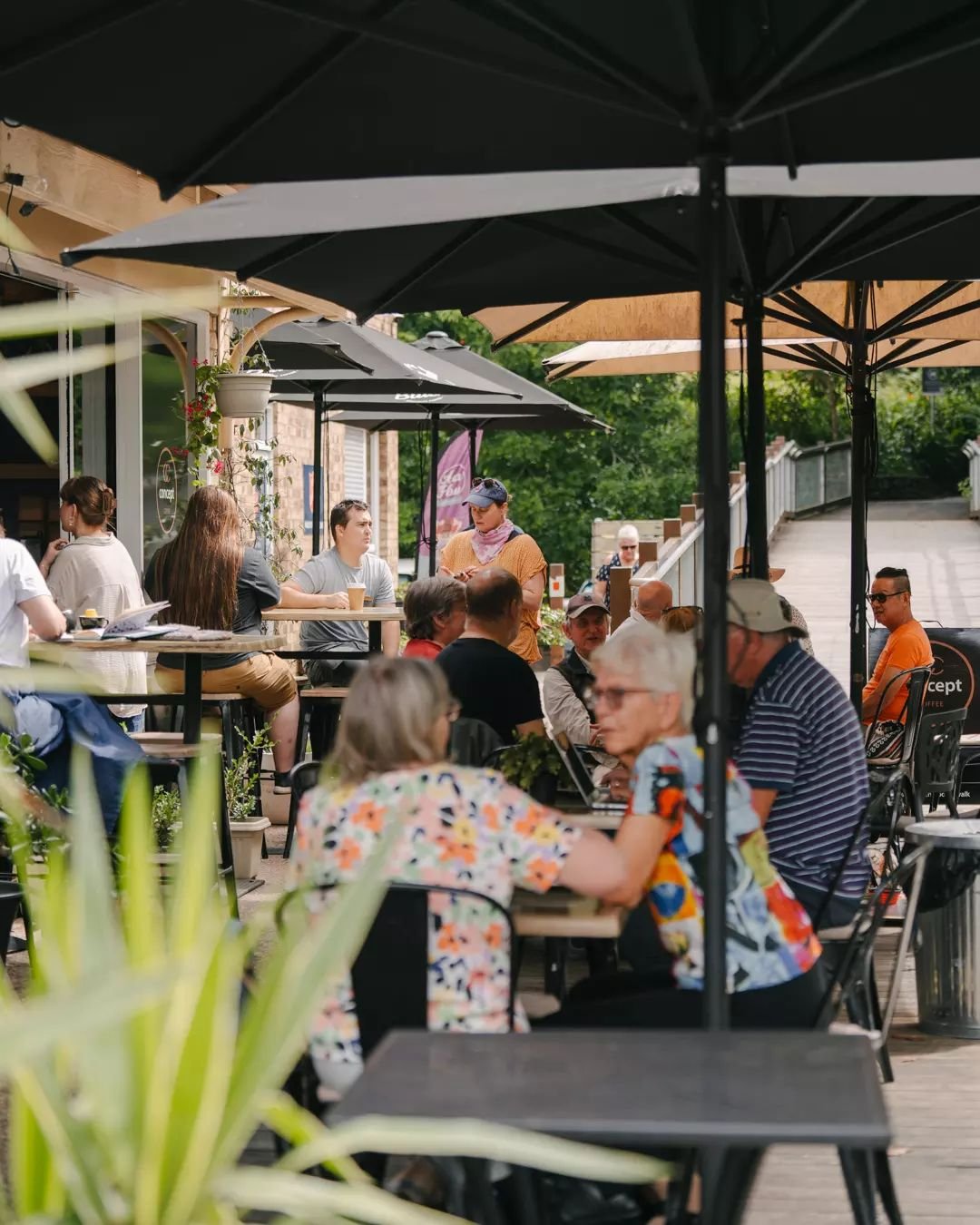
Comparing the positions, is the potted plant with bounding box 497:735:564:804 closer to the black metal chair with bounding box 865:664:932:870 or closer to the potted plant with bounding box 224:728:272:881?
the black metal chair with bounding box 865:664:932:870

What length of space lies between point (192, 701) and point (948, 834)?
2915 millimetres

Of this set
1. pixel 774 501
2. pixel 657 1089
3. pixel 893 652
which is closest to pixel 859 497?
pixel 893 652

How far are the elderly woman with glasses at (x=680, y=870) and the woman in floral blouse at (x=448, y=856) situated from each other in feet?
0.52

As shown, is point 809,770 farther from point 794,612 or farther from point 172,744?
point 172,744

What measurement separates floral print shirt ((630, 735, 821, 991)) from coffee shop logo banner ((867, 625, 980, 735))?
586 cm

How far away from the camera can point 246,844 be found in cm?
729

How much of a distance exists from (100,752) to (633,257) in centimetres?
242

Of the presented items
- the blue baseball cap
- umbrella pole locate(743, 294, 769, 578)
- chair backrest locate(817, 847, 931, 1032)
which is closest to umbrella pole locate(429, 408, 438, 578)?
the blue baseball cap

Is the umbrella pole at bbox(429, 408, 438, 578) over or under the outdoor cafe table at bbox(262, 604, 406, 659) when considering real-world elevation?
over

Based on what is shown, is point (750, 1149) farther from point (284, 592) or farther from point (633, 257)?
point (284, 592)

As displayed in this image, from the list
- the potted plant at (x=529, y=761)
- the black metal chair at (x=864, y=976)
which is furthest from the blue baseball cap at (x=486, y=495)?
the black metal chair at (x=864, y=976)

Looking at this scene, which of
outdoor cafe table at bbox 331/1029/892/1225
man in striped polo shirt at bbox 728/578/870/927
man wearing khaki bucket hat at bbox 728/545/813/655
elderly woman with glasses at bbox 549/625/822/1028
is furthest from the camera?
man wearing khaki bucket hat at bbox 728/545/813/655

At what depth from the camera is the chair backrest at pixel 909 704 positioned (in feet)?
23.6

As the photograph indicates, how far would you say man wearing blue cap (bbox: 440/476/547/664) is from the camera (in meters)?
9.24
